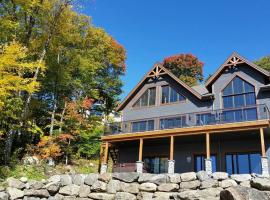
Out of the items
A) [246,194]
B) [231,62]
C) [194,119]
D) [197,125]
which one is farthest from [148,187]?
[231,62]

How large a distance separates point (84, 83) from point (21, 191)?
16.9 m

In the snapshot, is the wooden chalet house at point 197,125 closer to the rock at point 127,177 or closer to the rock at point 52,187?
the rock at point 127,177

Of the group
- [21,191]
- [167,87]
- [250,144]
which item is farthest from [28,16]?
[250,144]

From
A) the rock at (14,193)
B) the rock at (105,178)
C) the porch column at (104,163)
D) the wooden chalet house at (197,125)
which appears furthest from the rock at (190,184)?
the porch column at (104,163)

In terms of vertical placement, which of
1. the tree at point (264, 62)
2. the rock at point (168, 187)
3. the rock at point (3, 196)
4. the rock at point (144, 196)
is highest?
the tree at point (264, 62)

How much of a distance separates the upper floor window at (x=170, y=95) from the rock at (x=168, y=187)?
10193 mm

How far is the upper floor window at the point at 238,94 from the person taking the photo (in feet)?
64.5

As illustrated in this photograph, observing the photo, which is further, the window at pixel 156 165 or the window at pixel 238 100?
the window at pixel 156 165

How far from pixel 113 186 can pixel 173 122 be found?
8775 millimetres

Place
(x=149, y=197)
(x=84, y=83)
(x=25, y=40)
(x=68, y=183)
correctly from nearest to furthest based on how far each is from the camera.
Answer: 1. (x=149, y=197)
2. (x=68, y=183)
3. (x=25, y=40)
4. (x=84, y=83)

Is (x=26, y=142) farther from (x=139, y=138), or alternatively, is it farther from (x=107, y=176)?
(x=107, y=176)

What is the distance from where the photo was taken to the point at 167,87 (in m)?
23.2

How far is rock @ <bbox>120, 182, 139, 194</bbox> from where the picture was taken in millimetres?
13009

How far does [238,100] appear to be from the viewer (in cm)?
2002
